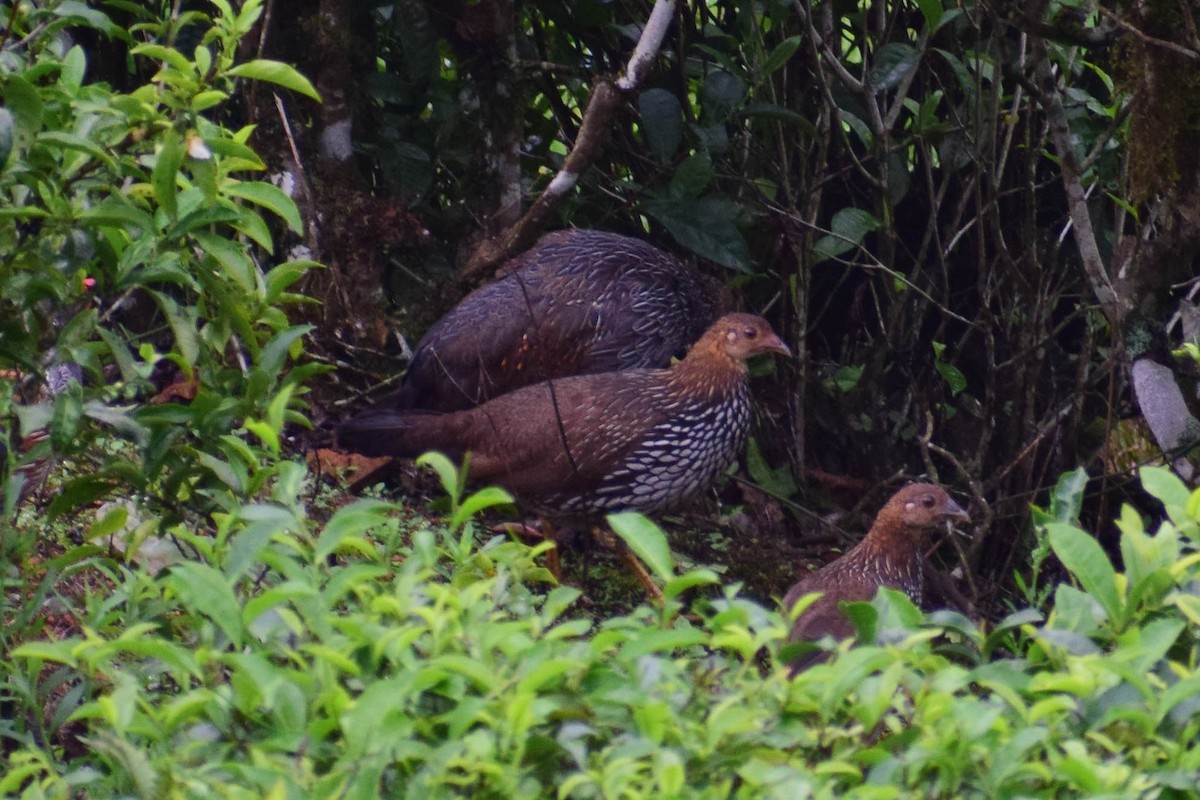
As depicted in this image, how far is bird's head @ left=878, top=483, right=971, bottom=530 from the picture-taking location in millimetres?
5469

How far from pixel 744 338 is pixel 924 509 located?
1.14m

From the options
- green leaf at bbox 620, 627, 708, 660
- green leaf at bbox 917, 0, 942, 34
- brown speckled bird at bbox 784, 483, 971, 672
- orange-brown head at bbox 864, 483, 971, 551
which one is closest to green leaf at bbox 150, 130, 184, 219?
green leaf at bbox 620, 627, 708, 660

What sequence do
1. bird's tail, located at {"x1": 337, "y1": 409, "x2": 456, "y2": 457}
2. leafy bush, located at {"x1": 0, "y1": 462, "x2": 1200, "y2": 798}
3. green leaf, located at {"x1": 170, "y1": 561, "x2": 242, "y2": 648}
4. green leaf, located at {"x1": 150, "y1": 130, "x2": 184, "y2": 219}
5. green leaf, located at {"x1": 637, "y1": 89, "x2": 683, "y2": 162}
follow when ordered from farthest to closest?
green leaf, located at {"x1": 637, "y1": 89, "x2": 683, "y2": 162}
bird's tail, located at {"x1": 337, "y1": 409, "x2": 456, "y2": 457}
green leaf, located at {"x1": 150, "y1": 130, "x2": 184, "y2": 219}
green leaf, located at {"x1": 170, "y1": 561, "x2": 242, "y2": 648}
leafy bush, located at {"x1": 0, "y1": 462, "x2": 1200, "y2": 798}

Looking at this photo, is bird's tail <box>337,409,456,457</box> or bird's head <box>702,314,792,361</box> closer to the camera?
bird's tail <box>337,409,456,457</box>

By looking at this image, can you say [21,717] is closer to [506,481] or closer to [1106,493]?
[506,481]

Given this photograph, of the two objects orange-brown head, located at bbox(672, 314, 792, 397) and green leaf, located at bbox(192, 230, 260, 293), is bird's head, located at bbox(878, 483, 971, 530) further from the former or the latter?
green leaf, located at bbox(192, 230, 260, 293)

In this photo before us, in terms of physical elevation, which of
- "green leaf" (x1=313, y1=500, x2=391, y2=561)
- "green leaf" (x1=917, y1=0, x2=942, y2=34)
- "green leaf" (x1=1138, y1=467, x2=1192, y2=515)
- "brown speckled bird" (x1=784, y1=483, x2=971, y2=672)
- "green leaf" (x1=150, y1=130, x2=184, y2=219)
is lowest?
"brown speckled bird" (x1=784, y1=483, x2=971, y2=672)

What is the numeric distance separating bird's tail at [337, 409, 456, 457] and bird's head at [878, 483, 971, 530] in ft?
5.45

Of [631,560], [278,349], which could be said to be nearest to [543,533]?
[631,560]

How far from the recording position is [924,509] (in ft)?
18.0

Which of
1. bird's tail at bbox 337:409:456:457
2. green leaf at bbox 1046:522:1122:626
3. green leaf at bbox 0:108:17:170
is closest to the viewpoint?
green leaf at bbox 1046:522:1122:626

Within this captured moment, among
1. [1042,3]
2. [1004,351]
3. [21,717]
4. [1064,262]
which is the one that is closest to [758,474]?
[1004,351]

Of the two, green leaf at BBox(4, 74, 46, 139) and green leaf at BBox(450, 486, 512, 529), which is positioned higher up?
green leaf at BBox(4, 74, 46, 139)

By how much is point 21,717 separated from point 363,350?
11.6 ft
